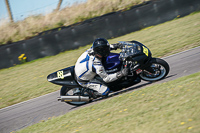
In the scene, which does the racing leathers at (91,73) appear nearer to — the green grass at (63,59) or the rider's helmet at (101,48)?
the rider's helmet at (101,48)

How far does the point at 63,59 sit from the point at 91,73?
7.06 metres

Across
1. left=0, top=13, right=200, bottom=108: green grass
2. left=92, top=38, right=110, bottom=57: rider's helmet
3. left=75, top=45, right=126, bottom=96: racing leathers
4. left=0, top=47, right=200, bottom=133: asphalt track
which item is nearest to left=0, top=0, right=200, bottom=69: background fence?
left=0, top=13, right=200, bottom=108: green grass

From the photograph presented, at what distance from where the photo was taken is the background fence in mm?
13938

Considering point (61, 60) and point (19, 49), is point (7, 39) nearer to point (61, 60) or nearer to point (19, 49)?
point (19, 49)

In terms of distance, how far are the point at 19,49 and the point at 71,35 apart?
3.09m

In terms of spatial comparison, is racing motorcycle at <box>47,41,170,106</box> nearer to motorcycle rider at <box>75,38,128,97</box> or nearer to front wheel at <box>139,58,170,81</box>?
front wheel at <box>139,58,170,81</box>

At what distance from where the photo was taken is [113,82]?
6.41 metres

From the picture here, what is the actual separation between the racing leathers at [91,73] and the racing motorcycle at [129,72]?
134 millimetres

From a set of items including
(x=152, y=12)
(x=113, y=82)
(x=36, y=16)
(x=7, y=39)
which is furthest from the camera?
(x=36, y=16)

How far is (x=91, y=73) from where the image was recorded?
253 inches

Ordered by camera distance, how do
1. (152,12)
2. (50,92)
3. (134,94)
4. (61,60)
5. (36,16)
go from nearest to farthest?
(134,94) → (50,92) → (61,60) → (152,12) → (36,16)

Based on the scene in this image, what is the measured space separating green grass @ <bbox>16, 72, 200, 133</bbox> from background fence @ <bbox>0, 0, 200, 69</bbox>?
8.48m

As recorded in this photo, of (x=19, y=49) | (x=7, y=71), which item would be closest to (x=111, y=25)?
(x=19, y=49)

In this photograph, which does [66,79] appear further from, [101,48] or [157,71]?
[157,71]
